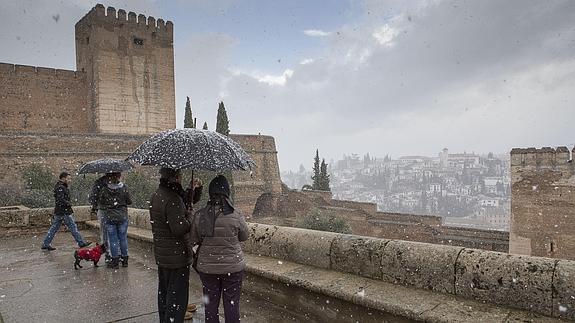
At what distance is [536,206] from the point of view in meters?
16.7

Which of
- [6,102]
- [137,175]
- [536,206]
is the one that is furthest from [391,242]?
[6,102]

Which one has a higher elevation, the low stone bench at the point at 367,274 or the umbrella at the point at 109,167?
the umbrella at the point at 109,167

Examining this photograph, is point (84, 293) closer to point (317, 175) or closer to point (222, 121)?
point (222, 121)

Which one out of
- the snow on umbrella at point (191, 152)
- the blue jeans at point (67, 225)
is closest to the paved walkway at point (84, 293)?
the blue jeans at point (67, 225)

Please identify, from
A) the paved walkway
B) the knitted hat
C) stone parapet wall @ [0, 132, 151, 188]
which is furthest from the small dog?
stone parapet wall @ [0, 132, 151, 188]

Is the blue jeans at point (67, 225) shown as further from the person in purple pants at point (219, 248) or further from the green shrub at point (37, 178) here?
the green shrub at point (37, 178)

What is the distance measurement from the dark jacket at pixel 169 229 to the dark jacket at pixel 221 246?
0.73 feet

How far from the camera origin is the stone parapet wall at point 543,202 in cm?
1588

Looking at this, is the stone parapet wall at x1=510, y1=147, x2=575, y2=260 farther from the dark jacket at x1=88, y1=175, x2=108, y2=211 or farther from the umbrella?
the dark jacket at x1=88, y1=175, x2=108, y2=211

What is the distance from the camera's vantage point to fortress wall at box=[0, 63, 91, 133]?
29500 mm

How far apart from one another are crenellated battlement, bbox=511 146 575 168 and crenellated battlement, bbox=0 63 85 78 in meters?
31.9

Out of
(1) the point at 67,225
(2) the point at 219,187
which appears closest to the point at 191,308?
(2) the point at 219,187

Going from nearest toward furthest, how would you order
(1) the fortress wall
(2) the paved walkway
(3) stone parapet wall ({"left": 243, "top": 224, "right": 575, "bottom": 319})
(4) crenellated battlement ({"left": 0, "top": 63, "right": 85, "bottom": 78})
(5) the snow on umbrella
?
1. (3) stone parapet wall ({"left": 243, "top": 224, "right": 575, "bottom": 319})
2. (5) the snow on umbrella
3. (2) the paved walkway
4. (4) crenellated battlement ({"left": 0, "top": 63, "right": 85, "bottom": 78})
5. (1) the fortress wall

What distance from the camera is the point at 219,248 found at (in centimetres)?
306
